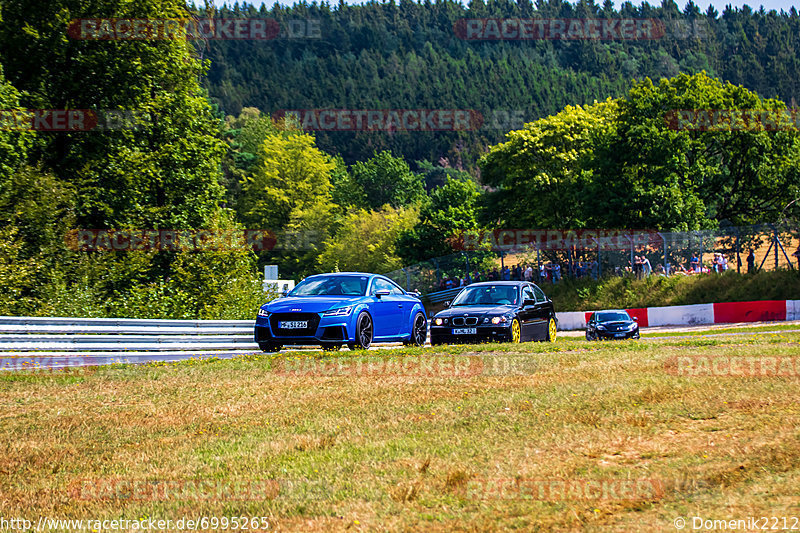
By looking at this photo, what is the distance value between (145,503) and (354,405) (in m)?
3.58

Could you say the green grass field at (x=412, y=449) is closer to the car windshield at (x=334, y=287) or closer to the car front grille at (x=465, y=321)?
the car windshield at (x=334, y=287)

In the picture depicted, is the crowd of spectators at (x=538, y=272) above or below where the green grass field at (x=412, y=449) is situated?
below

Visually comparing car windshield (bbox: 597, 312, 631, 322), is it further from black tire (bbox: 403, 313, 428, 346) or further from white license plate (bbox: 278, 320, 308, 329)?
white license plate (bbox: 278, 320, 308, 329)

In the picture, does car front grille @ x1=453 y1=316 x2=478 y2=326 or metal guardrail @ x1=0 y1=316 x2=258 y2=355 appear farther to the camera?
car front grille @ x1=453 y1=316 x2=478 y2=326

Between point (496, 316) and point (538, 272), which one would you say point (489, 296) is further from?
point (538, 272)

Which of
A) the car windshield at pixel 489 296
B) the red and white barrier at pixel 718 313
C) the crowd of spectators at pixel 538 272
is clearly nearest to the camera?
the car windshield at pixel 489 296

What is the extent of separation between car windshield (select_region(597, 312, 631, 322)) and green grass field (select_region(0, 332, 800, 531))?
17381 mm

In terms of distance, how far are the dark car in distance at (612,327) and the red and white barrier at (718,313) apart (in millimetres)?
11666

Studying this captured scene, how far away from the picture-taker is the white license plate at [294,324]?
14.5 m

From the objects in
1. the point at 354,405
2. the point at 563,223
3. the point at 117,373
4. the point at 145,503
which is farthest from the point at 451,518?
the point at 563,223

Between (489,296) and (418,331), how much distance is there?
6.04ft

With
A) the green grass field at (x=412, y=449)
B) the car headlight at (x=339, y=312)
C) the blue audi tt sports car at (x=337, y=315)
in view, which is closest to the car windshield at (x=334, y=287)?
the blue audi tt sports car at (x=337, y=315)

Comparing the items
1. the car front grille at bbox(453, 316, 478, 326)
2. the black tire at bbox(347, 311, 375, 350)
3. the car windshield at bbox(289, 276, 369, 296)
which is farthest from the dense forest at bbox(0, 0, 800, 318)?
the car front grille at bbox(453, 316, 478, 326)

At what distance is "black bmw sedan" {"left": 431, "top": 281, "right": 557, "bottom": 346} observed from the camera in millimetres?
16812
